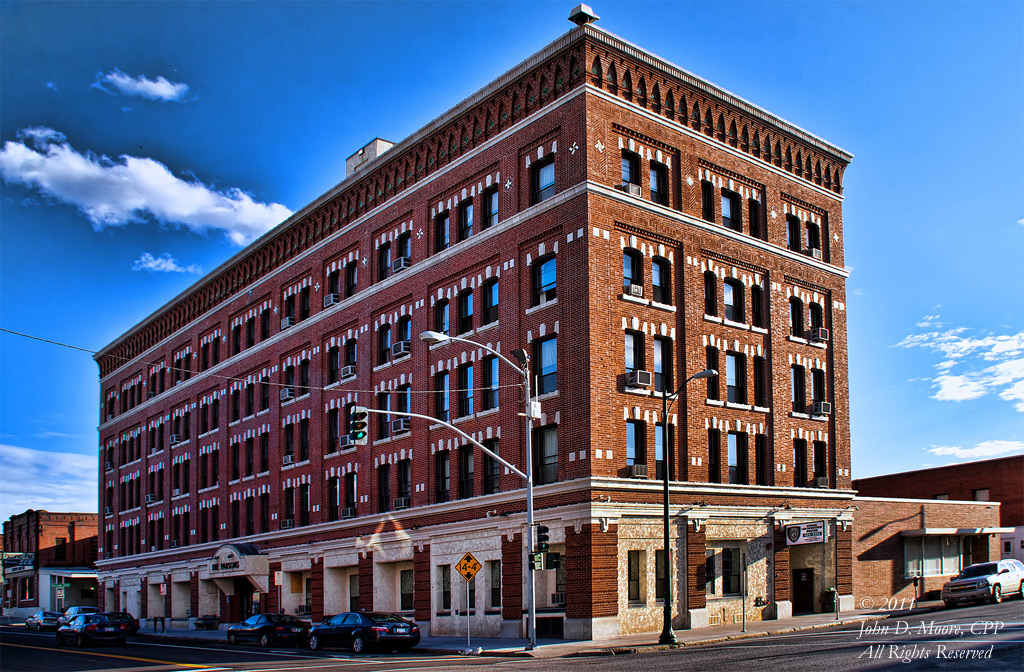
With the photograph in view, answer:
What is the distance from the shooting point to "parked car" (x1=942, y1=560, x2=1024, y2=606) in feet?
125

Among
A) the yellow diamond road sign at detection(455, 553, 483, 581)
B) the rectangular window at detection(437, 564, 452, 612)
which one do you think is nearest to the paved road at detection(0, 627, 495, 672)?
the yellow diamond road sign at detection(455, 553, 483, 581)

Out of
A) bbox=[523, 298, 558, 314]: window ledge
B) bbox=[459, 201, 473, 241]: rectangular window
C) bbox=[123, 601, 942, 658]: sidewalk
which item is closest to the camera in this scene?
bbox=[123, 601, 942, 658]: sidewalk

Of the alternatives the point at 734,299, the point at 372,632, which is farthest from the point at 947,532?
the point at 372,632

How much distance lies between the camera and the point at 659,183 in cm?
3941

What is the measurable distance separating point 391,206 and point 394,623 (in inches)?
809

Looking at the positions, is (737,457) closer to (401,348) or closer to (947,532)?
(947,532)

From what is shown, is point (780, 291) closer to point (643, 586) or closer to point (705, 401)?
point (705, 401)

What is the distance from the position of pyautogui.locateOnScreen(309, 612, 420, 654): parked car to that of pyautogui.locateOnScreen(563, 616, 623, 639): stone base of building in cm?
572

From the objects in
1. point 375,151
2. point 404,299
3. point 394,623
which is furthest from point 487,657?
point 375,151

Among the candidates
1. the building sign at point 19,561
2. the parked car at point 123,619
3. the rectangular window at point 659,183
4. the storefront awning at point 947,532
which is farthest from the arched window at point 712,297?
the building sign at point 19,561

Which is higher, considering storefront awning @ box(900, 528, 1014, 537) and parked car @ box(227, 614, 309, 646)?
storefront awning @ box(900, 528, 1014, 537)

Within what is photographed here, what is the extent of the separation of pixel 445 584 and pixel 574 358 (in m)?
12.4

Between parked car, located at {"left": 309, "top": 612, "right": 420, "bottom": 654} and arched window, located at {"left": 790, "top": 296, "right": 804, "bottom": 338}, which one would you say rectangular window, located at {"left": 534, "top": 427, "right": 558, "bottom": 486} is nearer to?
parked car, located at {"left": 309, "top": 612, "right": 420, "bottom": 654}

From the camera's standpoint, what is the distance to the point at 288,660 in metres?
31.5
